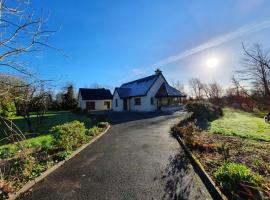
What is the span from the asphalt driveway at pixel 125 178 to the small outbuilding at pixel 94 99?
3581cm

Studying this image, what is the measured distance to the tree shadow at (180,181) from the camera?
4.69m

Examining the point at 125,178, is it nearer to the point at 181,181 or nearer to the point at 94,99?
the point at 181,181

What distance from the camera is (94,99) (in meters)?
44.5

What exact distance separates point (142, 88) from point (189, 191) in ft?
94.5

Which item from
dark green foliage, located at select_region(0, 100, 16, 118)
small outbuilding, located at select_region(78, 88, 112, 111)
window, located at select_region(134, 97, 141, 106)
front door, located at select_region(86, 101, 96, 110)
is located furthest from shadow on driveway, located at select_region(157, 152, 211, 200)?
front door, located at select_region(86, 101, 96, 110)

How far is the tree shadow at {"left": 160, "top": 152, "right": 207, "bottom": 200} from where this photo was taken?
469cm

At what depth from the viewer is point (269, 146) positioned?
330 inches

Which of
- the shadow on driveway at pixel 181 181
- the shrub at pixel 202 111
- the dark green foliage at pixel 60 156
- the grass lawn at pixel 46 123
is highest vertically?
the shrub at pixel 202 111

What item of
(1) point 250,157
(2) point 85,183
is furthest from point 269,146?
(2) point 85,183

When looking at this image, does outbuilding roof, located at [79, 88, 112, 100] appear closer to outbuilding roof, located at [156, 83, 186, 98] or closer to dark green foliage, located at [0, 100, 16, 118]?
outbuilding roof, located at [156, 83, 186, 98]

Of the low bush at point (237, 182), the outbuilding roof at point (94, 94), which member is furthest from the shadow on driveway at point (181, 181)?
the outbuilding roof at point (94, 94)

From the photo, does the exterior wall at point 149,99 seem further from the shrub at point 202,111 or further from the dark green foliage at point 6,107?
the dark green foliage at point 6,107

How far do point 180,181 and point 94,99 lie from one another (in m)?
40.5

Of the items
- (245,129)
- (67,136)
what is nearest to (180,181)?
(67,136)
